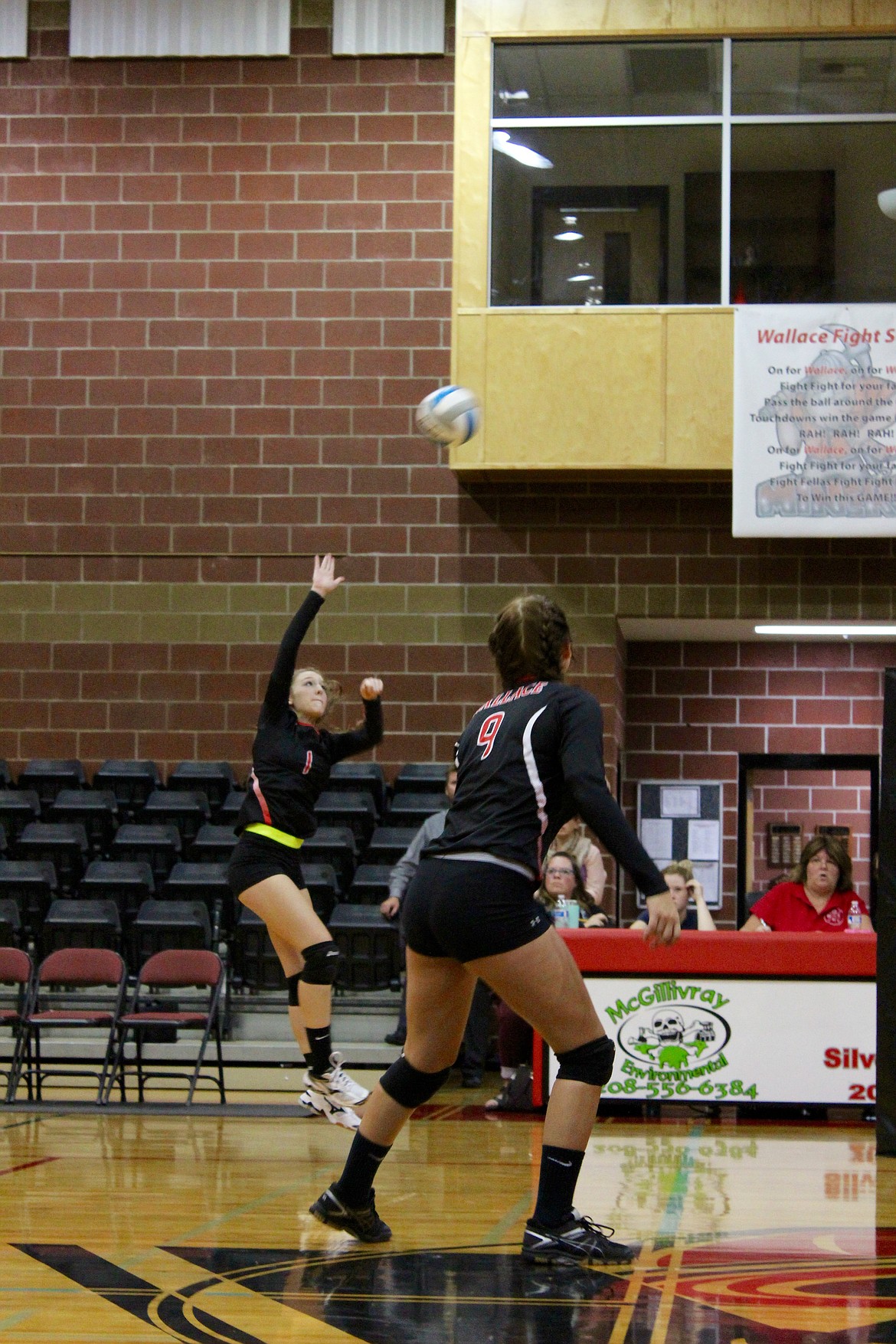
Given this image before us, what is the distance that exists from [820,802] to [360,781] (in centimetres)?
430

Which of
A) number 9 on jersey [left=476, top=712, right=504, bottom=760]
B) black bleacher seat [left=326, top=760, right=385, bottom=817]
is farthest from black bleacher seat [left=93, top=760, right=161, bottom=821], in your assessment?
number 9 on jersey [left=476, top=712, right=504, bottom=760]

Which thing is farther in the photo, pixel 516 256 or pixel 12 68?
pixel 12 68

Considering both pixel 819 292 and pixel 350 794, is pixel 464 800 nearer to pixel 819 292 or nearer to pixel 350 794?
pixel 350 794

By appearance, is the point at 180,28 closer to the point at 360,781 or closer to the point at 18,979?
the point at 360,781

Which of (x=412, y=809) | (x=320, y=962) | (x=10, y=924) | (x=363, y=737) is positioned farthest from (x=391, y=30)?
(x=320, y=962)

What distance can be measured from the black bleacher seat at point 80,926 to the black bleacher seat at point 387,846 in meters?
2.04

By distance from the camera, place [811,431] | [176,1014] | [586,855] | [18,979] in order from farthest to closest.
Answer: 1. [811,431]
2. [586,855]
3. [18,979]
4. [176,1014]

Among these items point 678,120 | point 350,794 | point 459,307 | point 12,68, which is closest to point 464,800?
point 350,794

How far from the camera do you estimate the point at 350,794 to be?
11.8m

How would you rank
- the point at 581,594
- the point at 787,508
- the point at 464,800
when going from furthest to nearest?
1. the point at 581,594
2. the point at 787,508
3. the point at 464,800

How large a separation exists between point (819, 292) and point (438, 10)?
4.08m

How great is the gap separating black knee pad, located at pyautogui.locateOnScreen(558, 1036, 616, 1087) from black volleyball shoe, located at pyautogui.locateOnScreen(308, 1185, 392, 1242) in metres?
0.70

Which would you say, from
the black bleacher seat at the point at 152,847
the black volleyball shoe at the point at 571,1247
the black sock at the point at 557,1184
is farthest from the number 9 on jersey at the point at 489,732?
the black bleacher seat at the point at 152,847

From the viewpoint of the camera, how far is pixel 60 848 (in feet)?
36.0
